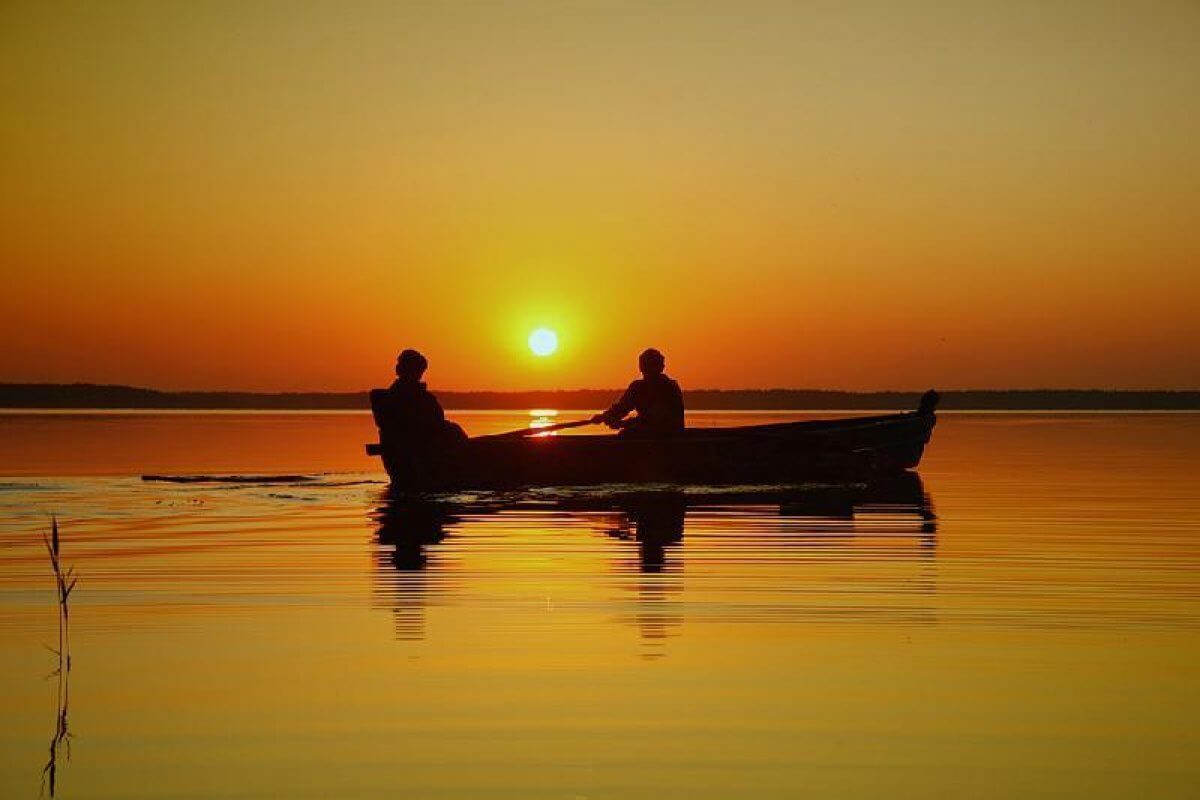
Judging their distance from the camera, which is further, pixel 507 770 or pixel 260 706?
pixel 260 706

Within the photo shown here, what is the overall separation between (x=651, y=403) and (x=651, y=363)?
0.66 meters

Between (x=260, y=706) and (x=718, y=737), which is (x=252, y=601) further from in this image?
(x=718, y=737)

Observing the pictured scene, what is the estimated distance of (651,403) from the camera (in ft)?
82.6

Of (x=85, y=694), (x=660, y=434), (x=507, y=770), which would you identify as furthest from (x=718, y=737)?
(x=660, y=434)

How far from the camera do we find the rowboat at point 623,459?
972 inches

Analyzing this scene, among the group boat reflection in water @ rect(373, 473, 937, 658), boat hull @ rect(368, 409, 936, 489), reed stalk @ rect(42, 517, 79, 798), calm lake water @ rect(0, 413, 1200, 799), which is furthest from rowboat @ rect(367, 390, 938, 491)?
reed stalk @ rect(42, 517, 79, 798)

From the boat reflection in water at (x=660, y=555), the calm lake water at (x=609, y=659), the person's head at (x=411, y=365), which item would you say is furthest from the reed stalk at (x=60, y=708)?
the person's head at (x=411, y=365)

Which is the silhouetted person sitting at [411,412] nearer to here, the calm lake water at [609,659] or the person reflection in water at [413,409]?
the person reflection in water at [413,409]

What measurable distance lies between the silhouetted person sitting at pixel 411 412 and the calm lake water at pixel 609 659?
11.9 ft

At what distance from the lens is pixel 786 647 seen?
34.4 feet

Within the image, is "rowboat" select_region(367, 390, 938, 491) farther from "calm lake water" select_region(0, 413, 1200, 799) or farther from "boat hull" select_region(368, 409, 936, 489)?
"calm lake water" select_region(0, 413, 1200, 799)

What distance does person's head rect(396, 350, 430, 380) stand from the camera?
76.6ft

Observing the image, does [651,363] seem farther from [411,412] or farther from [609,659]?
[609,659]

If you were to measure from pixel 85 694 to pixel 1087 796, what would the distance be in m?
5.35
